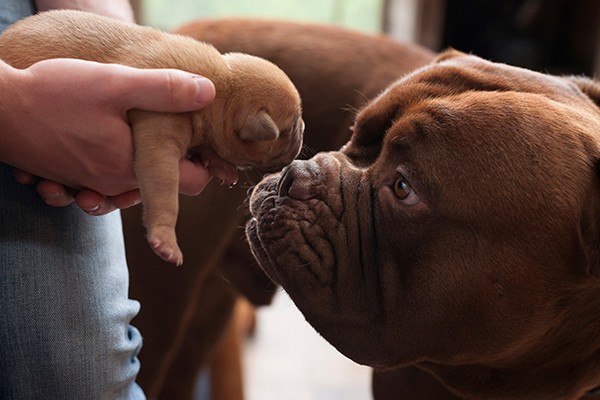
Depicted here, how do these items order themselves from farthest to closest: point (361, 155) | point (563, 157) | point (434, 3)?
1. point (434, 3)
2. point (361, 155)
3. point (563, 157)

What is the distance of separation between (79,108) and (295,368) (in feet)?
5.71

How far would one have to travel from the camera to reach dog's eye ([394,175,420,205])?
1178mm

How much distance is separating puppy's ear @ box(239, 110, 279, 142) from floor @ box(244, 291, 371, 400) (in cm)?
139

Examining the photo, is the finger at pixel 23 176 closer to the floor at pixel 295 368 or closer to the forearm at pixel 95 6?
the forearm at pixel 95 6

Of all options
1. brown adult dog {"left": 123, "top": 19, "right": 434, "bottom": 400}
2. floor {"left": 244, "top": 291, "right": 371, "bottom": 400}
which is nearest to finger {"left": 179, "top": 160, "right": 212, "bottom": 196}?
→ brown adult dog {"left": 123, "top": 19, "right": 434, "bottom": 400}

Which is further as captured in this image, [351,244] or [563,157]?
[351,244]

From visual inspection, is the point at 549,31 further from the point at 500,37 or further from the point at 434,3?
the point at 434,3

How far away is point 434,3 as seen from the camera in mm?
3814

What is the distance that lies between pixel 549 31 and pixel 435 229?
3174 millimetres

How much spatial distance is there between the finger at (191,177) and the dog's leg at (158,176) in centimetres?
6

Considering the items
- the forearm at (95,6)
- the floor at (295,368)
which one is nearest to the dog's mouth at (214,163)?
the forearm at (95,6)

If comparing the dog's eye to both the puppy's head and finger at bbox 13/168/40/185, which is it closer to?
the puppy's head

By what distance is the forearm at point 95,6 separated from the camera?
1413mm

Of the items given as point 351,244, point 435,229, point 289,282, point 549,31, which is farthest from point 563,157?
point 549,31
